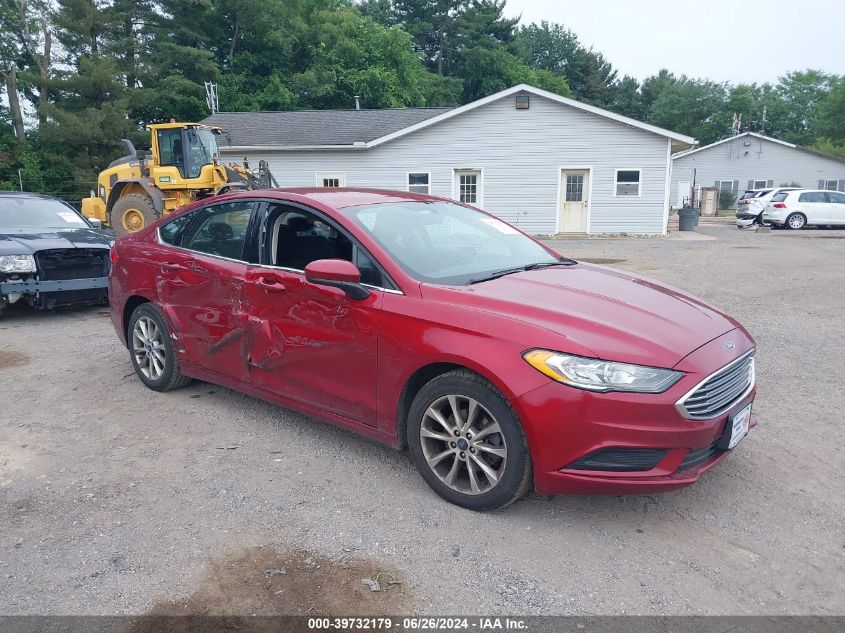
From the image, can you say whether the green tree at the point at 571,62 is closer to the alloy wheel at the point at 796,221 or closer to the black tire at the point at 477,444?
the alloy wheel at the point at 796,221

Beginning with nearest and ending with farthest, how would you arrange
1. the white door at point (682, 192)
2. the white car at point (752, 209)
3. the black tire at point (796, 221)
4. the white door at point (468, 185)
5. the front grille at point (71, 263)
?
1. the front grille at point (71, 263)
2. the white door at point (468, 185)
3. the black tire at point (796, 221)
4. the white car at point (752, 209)
5. the white door at point (682, 192)

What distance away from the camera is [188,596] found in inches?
103

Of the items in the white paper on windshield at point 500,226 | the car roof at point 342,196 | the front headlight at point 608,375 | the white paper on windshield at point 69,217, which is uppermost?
the car roof at point 342,196

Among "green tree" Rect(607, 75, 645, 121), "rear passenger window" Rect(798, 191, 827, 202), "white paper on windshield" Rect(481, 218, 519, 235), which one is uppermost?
"green tree" Rect(607, 75, 645, 121)

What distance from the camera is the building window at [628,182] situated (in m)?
20.9

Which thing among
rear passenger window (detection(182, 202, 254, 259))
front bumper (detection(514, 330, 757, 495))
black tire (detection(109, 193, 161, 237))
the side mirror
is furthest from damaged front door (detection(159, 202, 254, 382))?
black tire (detection(109, 193, 161, 237))

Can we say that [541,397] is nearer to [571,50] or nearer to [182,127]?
[182,127]

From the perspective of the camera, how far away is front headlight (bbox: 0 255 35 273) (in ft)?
23.6

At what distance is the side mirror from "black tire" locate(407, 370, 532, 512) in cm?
68

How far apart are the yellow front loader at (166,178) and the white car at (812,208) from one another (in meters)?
21.1

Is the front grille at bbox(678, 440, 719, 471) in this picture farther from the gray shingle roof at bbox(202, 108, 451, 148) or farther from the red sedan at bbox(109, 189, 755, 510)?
the gray shingle roof at bbox(202, 108, 451, 148)

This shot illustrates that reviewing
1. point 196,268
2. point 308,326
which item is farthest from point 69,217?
point 308,326

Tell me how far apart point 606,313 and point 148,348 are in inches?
146

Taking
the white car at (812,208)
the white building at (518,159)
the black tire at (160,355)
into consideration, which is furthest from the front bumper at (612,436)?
the white car at (812,208)
